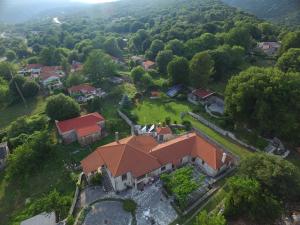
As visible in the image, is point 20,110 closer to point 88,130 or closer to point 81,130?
point 81,130

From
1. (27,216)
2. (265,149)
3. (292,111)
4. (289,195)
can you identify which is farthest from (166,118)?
(27,216)

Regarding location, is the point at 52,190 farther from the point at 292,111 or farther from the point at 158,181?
the point at 292,111

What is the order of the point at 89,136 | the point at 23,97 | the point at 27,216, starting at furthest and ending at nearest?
the point at 23,97, the point at 89,136, the point at 27,216

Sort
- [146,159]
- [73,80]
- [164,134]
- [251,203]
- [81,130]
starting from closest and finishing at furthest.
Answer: [251,203] → [146,159] → [164,134] → [81,130] → [73,80]

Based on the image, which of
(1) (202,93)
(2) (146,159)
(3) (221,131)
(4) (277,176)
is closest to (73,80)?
(1) (202,93)

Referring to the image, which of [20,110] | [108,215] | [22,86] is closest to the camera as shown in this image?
[108,215]

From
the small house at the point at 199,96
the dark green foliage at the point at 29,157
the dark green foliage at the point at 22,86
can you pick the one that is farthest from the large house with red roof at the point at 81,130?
the dark green foliage at the point at 22,86
